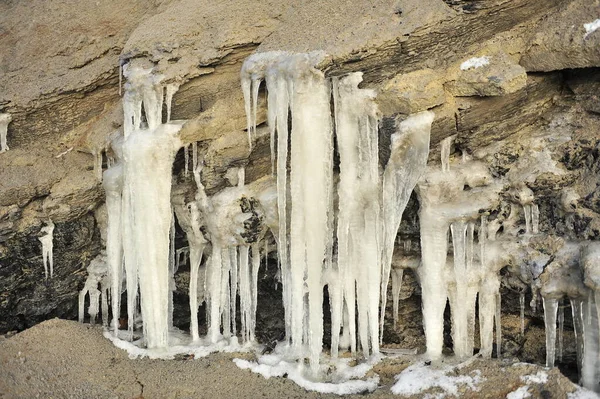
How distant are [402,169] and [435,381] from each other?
192 centimetres

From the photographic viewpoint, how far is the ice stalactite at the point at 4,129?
7734 millimetres

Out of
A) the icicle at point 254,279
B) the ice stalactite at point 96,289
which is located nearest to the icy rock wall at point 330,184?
the icicle at point 254,279

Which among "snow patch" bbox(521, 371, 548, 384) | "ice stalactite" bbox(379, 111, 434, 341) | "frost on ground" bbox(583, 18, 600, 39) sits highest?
"frost on ground" bbox(583, 18, 600, 39)

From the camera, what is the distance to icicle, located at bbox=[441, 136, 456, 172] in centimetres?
670

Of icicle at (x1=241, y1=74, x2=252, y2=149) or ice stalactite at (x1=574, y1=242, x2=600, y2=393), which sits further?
icicle at (x1=241, y1=74, x2=252, y2=149)

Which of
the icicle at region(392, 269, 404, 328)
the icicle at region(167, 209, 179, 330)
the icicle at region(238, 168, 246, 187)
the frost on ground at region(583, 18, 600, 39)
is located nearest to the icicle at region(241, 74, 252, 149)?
the icicle at region(238, 168, 246, 187)

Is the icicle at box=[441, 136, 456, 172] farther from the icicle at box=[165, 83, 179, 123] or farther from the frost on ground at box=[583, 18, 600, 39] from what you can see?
the icicle at box=[165, 83, 179, 123]

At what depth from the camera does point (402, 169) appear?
6.49 metres

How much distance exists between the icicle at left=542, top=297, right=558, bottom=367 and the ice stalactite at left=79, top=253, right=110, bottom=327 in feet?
16.1

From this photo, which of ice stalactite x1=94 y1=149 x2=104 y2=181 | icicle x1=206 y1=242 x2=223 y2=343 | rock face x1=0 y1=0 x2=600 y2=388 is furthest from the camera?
ice stalactite x1=94 y1=149 x2=104 y2=181

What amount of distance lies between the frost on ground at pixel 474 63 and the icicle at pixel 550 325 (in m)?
2.22

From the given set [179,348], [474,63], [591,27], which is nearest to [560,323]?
[474,63]

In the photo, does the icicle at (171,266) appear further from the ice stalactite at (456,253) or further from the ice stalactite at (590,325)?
the ice stalactite at (590,325)

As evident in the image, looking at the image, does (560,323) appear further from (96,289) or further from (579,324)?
(96,289)
